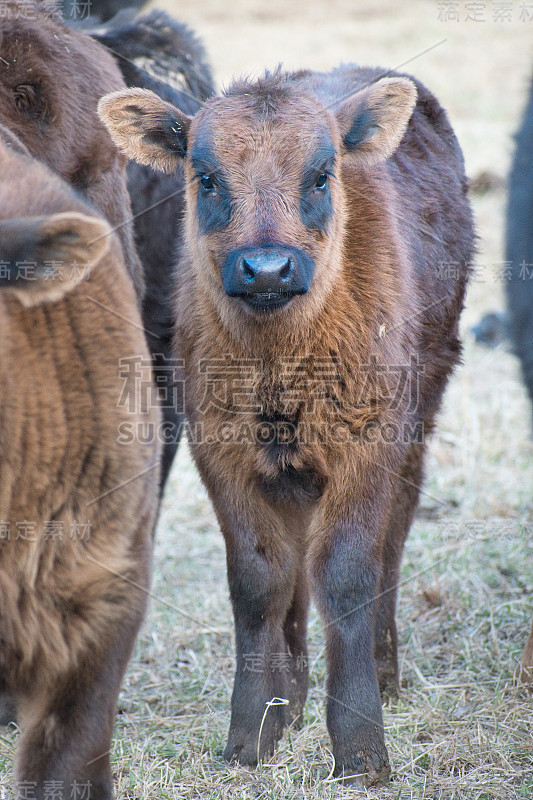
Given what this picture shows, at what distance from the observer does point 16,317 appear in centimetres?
261

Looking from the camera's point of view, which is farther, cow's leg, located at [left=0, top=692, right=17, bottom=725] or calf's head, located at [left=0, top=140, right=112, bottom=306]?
cow's leg, located at [left=0, top=692, right=17, bottom=725]

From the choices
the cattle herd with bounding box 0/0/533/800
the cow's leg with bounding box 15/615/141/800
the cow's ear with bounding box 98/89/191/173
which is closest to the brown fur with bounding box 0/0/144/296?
the cattle herd with bounding box 0/0/533/800

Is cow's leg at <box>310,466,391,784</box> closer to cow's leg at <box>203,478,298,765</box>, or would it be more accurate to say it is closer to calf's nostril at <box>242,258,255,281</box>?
cow's leg at <box>203,478,298,765</box>

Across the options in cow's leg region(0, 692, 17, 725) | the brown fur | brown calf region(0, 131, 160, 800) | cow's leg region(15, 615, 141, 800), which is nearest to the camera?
brown calf region(0, 131, 160, 800)

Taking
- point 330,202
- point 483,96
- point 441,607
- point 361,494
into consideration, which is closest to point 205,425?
point 361,494

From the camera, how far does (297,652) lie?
12.8 ft

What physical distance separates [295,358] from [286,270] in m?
0.37

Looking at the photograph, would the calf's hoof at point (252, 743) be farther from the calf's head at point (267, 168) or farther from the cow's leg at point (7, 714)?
the calf's head at point (267, 168)

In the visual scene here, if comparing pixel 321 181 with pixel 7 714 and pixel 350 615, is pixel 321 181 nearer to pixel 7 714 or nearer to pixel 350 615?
pixel 350 615

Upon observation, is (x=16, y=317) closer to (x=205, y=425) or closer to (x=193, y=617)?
(x=205, y=425)

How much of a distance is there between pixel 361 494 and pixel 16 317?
55.4 inches

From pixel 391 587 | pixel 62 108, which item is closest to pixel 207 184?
pixel 62 108

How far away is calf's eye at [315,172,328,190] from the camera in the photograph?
11.6ft

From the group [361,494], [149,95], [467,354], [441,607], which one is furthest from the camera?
[467,354]
